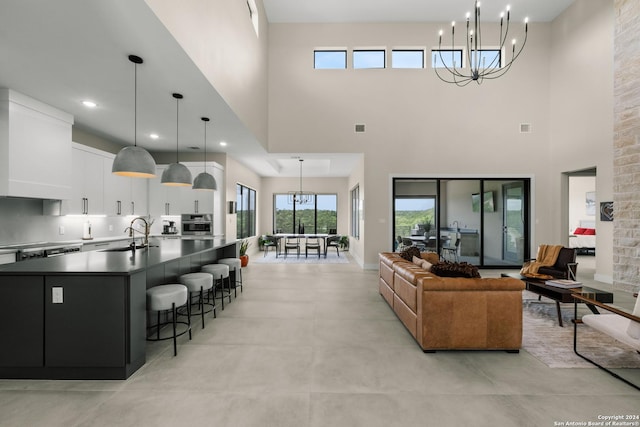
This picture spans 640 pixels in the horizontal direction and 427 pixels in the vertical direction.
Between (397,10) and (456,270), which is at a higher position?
(397,10)

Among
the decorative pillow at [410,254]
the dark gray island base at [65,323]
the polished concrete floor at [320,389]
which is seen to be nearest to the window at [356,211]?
the decorative pillow at [410,254]

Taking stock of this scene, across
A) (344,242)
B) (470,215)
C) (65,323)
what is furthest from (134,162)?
(344,242)

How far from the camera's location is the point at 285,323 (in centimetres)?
360

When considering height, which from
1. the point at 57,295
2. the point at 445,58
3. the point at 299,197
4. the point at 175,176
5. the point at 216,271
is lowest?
the point at 216,271

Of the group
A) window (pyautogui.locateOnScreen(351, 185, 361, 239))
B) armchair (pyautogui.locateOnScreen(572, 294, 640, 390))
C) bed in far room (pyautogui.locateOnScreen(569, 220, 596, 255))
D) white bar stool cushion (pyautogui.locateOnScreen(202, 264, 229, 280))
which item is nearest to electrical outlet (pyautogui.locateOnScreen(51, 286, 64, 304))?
white bar stool cushion (pyautogui.locateOnScreen(202, 264, 229, 280))

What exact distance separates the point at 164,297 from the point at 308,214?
934 centimetres

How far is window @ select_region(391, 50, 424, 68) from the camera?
7.35 metres

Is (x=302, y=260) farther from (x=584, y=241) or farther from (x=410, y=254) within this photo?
(x=584, y=241)

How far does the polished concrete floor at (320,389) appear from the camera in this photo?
1920mm

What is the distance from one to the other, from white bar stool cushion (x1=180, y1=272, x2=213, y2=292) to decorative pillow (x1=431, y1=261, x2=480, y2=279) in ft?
8.77

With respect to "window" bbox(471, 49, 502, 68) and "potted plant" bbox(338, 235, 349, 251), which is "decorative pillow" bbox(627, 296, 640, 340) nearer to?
"window" bbox(471, 49, 502, 68)

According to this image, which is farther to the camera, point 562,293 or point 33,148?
point 33,148

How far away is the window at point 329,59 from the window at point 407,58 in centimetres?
126

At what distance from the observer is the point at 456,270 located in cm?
293
